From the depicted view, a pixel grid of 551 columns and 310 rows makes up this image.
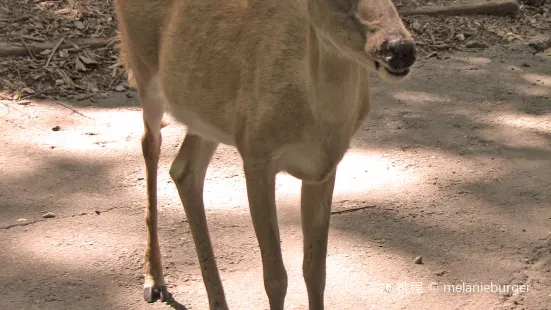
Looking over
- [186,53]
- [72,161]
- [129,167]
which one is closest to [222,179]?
[129,167]

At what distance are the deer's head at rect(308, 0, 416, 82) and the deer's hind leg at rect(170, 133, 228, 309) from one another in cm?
166

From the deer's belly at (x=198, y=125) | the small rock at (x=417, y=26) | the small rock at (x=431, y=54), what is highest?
the deer's belly at (x=198, y=125)

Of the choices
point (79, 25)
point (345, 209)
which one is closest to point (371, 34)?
point (345, 209)

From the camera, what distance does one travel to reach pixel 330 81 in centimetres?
344

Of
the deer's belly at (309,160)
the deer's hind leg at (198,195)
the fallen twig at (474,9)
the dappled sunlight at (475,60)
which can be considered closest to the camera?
the deer's belly at (309,160)

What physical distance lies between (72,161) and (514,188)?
9.66 ft

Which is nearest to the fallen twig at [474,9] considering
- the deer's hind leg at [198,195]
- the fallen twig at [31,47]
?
the fallen twig at [31,47]

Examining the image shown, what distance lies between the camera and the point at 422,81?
7.52 m

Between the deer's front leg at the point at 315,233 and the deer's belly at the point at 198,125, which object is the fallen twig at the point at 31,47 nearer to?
the deer's belly at the point at 198,125

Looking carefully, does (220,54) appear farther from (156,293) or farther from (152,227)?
(156,293)

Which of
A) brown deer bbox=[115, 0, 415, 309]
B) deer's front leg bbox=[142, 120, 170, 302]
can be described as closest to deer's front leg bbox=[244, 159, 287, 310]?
brown deer bbox=[115, 0, 415, 309]

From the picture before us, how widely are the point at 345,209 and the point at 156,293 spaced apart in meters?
1.40

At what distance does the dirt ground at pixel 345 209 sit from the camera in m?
4.66

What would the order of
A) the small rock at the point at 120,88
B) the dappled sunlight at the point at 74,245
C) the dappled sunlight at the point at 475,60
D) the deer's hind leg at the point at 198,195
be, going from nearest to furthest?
the deer's hind leg at the point at 198,195 < the dappled sunlight at the point at 74,245 < the small rock at the point at 120,88 < the dappled sunlight at the point at 475,60
